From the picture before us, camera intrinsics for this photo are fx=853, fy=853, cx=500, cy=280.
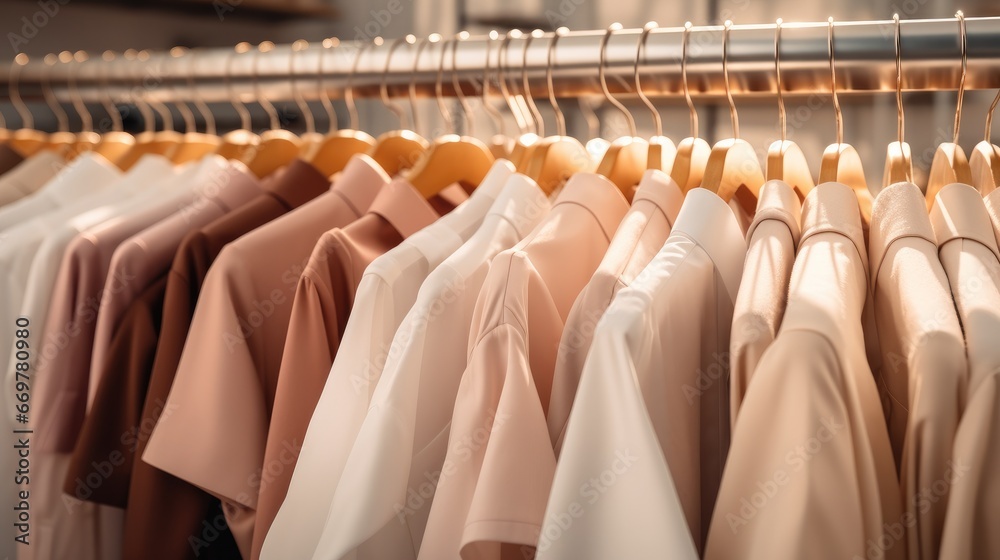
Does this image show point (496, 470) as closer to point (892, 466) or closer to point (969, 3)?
point (892, 466)

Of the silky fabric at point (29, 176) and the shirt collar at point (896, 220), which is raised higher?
the silky fabric at point (29, 176)

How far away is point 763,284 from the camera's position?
0.67 m

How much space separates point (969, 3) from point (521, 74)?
1.62m

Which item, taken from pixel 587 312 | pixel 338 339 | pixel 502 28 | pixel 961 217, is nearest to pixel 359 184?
pixel 338 339

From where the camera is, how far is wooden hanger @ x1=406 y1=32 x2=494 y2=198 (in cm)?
106

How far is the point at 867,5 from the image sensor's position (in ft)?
7.34

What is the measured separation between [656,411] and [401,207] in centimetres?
43

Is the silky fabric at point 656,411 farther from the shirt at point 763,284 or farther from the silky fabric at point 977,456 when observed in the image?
the silky fabric at point 977,456

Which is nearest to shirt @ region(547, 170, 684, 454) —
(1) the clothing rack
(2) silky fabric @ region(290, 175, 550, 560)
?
(2) silky fabric @ region(290, 175, 550, 560)

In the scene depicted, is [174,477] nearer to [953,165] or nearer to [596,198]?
[596,198]

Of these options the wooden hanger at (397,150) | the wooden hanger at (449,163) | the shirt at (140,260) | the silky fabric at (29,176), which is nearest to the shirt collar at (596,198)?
the wooden hanger at (449,163)

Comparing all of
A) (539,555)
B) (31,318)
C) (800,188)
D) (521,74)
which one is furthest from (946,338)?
(31,318)

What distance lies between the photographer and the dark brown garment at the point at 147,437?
906 millimetres

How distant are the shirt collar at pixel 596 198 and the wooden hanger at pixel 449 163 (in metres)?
0.22
